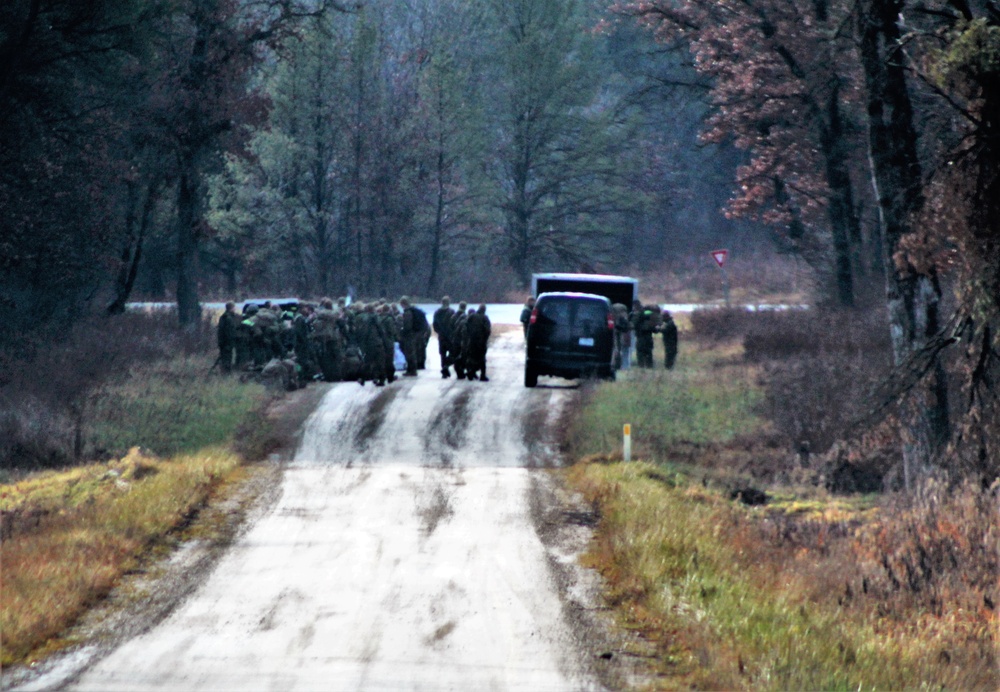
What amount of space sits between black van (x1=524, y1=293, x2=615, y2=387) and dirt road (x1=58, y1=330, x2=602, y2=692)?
5.37 metres

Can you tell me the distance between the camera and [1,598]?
10758 millimetres

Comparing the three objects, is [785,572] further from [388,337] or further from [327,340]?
[327,340]

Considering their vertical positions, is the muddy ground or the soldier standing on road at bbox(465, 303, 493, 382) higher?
the soldier standing on road at bbox(465, 303, 493, 382)

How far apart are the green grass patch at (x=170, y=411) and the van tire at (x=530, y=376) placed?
5.63 metres

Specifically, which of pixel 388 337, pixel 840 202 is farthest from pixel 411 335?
pixel 840 202

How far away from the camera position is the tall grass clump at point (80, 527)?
416 inches

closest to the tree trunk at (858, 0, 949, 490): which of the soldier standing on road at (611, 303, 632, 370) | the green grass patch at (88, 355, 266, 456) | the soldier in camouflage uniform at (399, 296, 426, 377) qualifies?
the green grass patch at (88, 355, 266, 456)

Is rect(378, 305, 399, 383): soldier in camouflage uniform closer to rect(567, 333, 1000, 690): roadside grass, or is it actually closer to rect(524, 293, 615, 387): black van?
rect(524, 293, 615, 387): black van

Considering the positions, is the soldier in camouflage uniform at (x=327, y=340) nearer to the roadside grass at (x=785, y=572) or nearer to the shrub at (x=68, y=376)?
the shrub at (x=68, y=376)

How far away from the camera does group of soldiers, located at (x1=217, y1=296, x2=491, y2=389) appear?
27297 millimetres

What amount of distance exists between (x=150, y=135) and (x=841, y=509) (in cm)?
2420

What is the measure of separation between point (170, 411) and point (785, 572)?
13477 mm

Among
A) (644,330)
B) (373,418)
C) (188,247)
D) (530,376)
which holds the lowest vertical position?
(373,418)

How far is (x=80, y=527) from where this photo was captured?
13891mm
